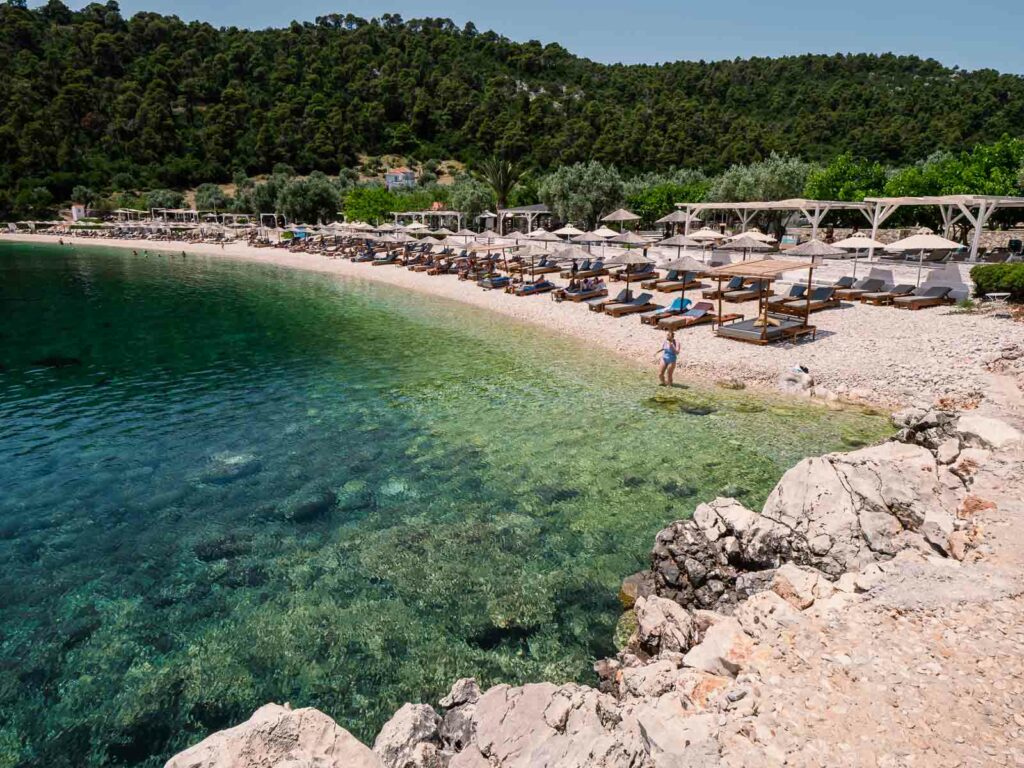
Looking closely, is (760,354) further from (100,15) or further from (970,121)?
(100,15)

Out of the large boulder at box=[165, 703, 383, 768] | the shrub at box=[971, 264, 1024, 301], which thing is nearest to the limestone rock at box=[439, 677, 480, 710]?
the large boulder at box=[165, 703, 383, 768]

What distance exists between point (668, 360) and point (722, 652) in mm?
11052

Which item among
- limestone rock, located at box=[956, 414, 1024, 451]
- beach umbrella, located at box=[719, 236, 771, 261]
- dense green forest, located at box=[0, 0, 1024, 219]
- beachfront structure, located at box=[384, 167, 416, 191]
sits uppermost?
dense green forest, located at box=[0, 0, 1024, 219]

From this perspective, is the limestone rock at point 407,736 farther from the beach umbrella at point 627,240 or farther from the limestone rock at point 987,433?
the beach umbrella at point 627,240

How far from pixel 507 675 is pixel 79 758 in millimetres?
4378

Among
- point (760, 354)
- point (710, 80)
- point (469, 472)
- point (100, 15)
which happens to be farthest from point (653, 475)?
point (100, 15)

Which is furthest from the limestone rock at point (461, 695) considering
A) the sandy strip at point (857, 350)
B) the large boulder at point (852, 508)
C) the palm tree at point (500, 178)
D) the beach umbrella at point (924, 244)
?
the palm tree at point (500, 178)

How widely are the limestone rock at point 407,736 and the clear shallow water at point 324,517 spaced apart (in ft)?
2.59

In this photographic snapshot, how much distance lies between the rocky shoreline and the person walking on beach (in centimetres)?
679

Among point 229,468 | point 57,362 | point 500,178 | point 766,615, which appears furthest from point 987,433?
point 500,178

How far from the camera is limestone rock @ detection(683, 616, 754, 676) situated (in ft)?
18.9

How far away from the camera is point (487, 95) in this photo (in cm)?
11188

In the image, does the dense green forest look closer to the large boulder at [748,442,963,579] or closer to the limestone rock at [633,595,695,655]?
the large boulder at [748,442,963,579]

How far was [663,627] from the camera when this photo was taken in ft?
22.8
